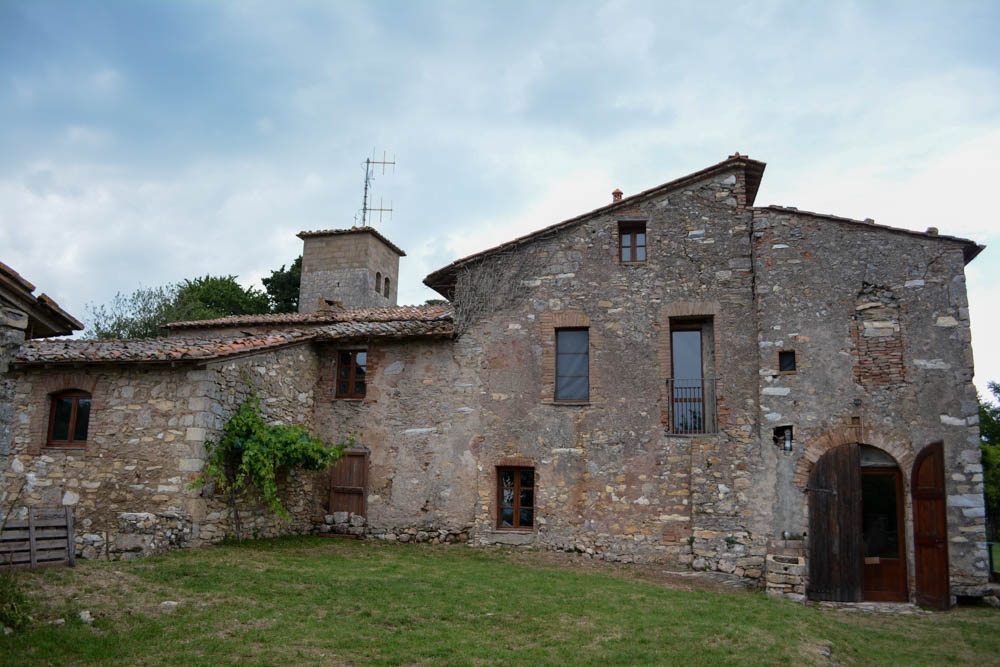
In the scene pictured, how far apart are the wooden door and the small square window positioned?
207 cm

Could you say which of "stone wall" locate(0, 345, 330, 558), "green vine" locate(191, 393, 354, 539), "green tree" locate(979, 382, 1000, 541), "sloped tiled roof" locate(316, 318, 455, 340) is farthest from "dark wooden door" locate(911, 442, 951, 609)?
"stone wall" locate(0, 345, 330, 558)

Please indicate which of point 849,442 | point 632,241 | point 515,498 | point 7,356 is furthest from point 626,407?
point 7,356

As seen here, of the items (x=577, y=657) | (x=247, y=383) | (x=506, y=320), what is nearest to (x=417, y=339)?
(x=506, y=320)

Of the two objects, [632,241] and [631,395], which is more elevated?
[632,241]

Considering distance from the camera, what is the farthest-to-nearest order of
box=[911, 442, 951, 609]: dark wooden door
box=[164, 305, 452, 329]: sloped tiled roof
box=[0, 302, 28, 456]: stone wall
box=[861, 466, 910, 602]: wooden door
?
box=[164, 305, 452, 329]: sloped tiled roof < box=[861, 466, 910, 602]: wooden door < box=[911, 442, 951, 609]: dark wooden door < box=[0, 302, 28, 456]: stone wall

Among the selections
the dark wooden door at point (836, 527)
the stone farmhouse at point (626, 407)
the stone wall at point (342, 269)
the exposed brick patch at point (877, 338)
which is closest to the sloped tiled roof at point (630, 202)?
the stone farmhouse at point (626, 407)

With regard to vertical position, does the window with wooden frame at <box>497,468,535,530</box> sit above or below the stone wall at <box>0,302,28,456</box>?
below

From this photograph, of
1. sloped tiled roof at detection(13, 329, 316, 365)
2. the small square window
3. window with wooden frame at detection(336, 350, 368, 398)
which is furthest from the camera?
window with wooden frame at detection(336, 350, 368, 398)

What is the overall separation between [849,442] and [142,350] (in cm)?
1230

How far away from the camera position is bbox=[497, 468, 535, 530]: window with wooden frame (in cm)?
1386

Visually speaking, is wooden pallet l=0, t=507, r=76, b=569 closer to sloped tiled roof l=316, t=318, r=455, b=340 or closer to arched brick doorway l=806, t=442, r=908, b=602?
sloped tiled roof l=316, t=318, r=455, b=340

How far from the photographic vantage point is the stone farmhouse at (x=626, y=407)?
38.6 feet

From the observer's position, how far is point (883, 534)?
39.0 ft

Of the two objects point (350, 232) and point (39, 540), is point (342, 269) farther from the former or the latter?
point (39, 540)
